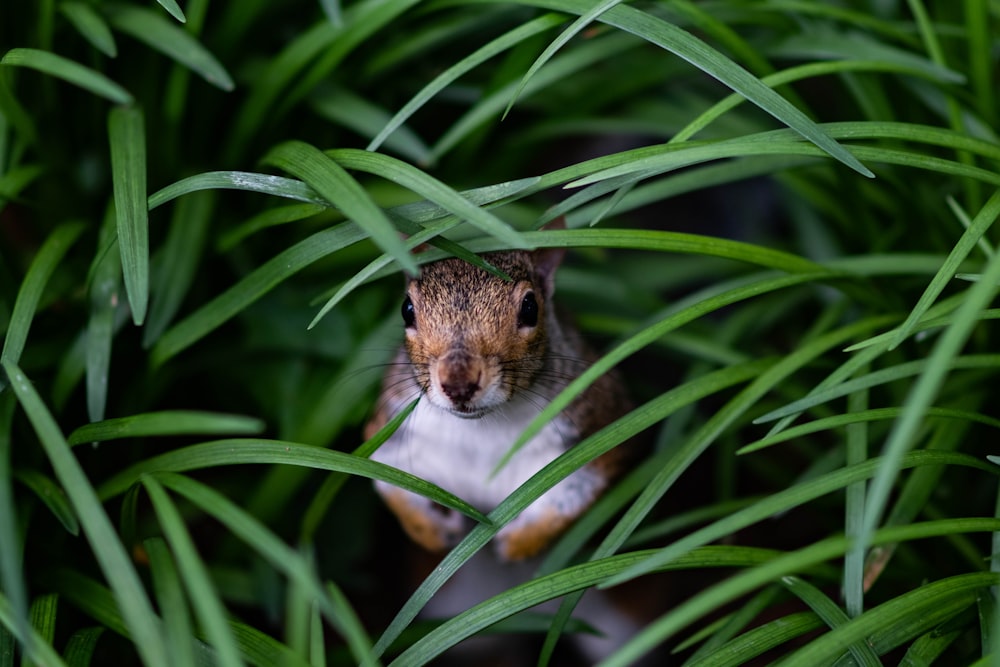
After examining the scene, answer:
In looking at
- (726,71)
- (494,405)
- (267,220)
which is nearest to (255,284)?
(267,220)

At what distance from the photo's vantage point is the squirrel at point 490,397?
80.0 inches

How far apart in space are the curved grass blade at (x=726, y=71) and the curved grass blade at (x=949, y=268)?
22cm

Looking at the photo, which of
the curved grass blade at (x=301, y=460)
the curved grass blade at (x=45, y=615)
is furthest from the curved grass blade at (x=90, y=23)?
the curved grass blade at (x=45, y=615)

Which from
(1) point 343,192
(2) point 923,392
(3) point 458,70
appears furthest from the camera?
(3) point 458,70

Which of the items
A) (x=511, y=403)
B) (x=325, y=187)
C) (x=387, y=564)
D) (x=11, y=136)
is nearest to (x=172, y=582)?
(x=325, y=187)

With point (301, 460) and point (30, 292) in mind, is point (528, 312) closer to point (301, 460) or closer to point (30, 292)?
point (301, 460)

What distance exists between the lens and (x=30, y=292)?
6.29 ft

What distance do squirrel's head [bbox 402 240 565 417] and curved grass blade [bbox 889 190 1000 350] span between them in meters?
0.80

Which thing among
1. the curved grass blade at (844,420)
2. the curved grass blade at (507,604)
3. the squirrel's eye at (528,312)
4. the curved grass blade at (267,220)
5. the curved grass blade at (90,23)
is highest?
the curved grass blade at (90,23)

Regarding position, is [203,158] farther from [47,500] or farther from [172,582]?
[172,582]

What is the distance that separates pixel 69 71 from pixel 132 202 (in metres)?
0.27

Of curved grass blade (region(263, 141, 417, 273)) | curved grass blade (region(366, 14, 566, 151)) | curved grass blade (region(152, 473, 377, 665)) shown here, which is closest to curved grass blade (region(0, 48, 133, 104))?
curved grass blade (region(263, 141, 417, 273))

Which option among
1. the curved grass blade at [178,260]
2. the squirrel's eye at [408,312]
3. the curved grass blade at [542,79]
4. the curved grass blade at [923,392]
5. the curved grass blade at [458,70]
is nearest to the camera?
the curved grass blade at [923,392]

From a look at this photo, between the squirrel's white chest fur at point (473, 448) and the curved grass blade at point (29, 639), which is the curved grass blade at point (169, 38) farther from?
the curved grass blade at point (29, 639)
